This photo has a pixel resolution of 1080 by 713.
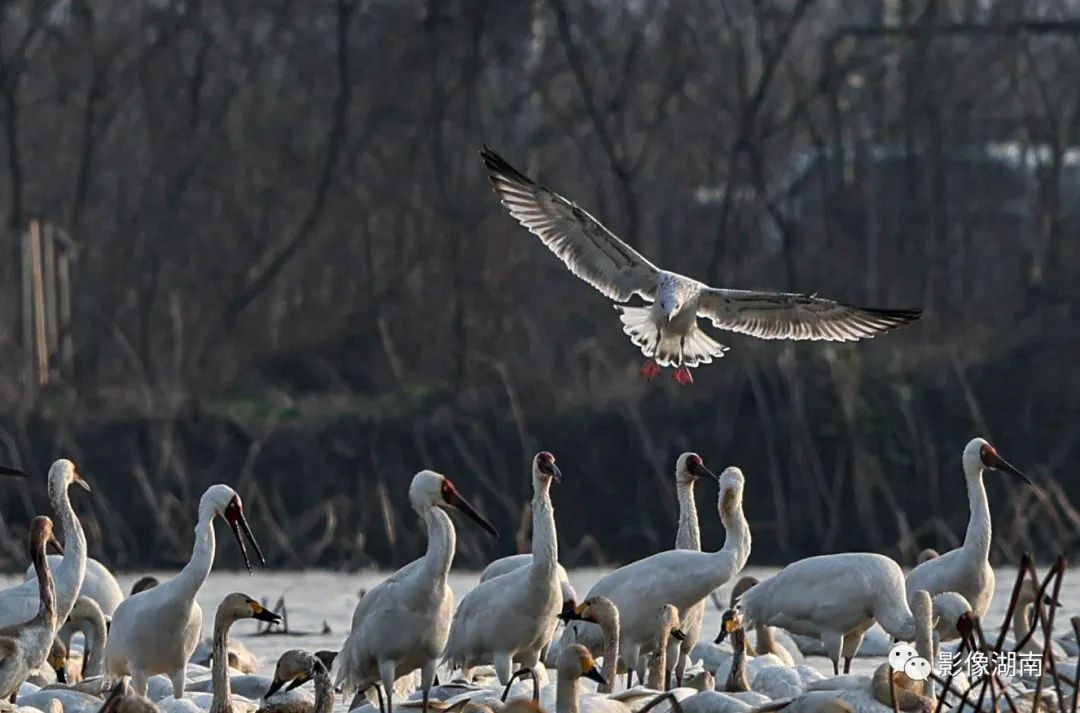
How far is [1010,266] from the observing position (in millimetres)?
28203

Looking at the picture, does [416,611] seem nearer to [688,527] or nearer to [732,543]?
[732,543]

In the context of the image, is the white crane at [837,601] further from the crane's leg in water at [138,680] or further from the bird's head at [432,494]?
the crane's leg in water at [138,680]

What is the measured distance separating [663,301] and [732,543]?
225 centimetres

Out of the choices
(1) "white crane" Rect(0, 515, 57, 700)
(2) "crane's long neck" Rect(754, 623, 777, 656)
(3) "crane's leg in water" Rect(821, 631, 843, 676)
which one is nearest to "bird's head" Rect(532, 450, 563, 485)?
(3) "crane's leg in water" Rect(821, 631, 843, 676)

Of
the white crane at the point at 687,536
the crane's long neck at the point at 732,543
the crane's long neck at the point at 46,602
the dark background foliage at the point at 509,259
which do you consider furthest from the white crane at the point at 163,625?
the dark background foliage at the point at 509,259

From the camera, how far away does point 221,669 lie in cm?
1009

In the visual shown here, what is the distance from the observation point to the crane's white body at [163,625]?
10.9m

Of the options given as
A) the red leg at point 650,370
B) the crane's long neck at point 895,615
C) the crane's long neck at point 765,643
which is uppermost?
the red leg at point 650,370

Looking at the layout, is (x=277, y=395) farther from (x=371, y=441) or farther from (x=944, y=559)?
(x=944, y=559)

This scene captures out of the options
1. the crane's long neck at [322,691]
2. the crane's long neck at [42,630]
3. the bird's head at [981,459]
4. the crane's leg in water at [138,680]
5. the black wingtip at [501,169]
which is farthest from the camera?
the black wingtip at [501,169]

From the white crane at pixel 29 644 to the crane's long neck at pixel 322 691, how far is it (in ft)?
3.49

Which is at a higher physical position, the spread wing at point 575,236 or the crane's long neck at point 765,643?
the spread wing at point 575,236

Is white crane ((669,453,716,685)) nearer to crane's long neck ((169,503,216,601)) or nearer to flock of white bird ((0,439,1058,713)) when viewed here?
flock of white bird ((0,439,1058,713))

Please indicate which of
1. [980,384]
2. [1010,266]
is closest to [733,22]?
[1010,266]
